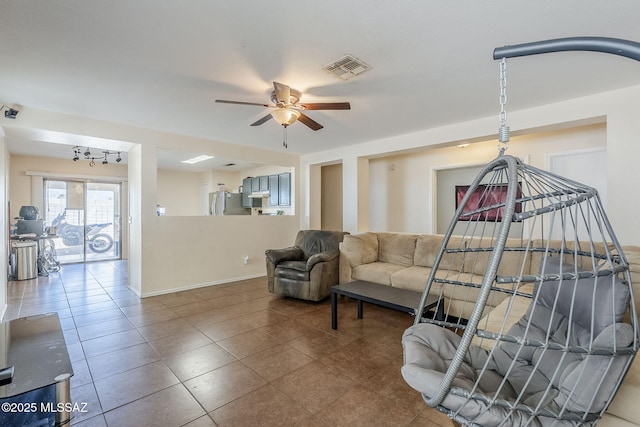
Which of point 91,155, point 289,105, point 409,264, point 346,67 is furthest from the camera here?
point 91,155

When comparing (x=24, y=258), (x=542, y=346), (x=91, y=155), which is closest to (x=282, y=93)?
(x=542, y=346)

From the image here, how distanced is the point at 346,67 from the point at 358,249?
2.44 meters

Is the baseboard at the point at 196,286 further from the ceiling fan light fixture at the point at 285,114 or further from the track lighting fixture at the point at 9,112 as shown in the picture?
the ceiling fan light fixture at the point at 285,114

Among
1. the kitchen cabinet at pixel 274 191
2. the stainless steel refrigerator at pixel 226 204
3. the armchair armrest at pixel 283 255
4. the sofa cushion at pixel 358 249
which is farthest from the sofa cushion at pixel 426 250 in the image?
the stainless steel refrigerator at pixel 226 204

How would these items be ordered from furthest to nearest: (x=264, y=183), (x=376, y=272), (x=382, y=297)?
(x=264, y=183), (x=376, y=272), (x=382, y=297)

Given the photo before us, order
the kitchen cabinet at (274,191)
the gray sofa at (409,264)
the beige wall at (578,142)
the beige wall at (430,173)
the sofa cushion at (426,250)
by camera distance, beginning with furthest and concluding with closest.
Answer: the kitchen cabinet at (274,191)
the beige wall at (430,173)
the sofa cushion at (426,250)
the gray sofa at (409,264)
the beige wall at (578,142)

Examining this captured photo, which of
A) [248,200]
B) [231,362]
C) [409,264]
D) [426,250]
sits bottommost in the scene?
[231,362]

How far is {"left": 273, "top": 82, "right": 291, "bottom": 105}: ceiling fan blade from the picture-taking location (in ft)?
7.97

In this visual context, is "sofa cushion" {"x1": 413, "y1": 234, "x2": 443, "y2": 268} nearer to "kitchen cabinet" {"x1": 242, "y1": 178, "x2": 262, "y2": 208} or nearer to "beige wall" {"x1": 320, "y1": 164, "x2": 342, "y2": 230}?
"beige wall" {"x1": 320, "y1": 164, "x2": 342, "y2": 230}

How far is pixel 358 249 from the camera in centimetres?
411

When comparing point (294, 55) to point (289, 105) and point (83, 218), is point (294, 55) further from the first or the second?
point (83, 218)

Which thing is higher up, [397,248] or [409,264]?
[397,248]

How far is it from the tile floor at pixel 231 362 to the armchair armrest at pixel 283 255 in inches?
22.2

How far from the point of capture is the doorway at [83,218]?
6527mm
